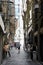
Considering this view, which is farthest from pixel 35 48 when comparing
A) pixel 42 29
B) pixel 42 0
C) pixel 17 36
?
pixel 17 36

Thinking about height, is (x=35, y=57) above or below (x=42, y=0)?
below

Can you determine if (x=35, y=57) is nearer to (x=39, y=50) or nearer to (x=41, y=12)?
(x=39, y=50)

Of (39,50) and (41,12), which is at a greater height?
(41,12)

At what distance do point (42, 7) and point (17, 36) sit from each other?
96806 millimetres

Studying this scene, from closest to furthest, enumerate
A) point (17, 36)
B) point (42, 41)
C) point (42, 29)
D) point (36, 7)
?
point (42, 29) < point (42, 41) < point (36, 7) < point (17, 36)

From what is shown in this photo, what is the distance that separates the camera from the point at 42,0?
27797mm

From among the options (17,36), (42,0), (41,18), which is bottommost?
(17,36)

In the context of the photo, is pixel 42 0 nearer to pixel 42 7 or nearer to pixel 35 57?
pixel 42 7

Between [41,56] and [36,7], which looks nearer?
[41,56]

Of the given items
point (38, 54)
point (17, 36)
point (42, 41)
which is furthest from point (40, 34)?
point (17, 36)

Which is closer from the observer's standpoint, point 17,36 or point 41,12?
point 41,12

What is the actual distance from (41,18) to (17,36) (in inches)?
3800

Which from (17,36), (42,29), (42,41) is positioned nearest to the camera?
(42,29)

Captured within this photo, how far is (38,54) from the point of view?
1110 inches
